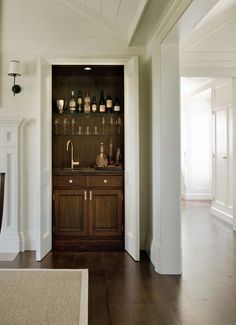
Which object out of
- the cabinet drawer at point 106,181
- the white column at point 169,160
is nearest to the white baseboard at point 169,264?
the white column at point 169,160

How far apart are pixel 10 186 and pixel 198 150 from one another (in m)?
6.08

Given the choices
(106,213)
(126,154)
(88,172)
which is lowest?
(106,213)

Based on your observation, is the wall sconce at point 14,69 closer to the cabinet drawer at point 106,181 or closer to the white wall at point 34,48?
the white wall at point 34,48

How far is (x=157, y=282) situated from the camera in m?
3.29

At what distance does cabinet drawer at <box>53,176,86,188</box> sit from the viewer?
14.7 feet

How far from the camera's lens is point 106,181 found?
4.50 meters

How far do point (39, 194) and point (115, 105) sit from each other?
167 centimetres

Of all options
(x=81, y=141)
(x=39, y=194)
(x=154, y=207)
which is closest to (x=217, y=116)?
(x=81, y=141)

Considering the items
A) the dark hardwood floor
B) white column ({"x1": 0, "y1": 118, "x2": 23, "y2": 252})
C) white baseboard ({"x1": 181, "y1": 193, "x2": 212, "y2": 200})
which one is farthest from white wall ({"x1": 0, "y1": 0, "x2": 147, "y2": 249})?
white baseboard ({"x1": 181, "y1": 193, "x2": 212, "y2": 200})

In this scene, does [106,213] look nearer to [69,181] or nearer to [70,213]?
[70,213]

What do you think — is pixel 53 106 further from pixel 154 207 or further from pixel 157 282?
pixel 157 282

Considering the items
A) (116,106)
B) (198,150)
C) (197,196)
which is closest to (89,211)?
(116,106)

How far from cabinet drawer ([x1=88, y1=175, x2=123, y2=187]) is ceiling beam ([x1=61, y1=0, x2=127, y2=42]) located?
178 cm

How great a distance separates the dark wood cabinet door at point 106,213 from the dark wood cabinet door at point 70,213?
91mm
